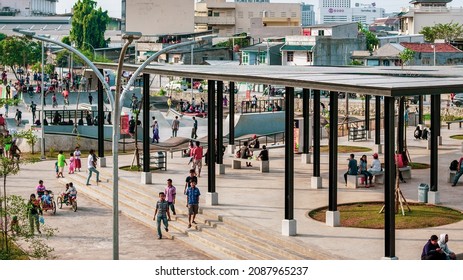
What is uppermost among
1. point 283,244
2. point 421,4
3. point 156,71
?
point 421,4

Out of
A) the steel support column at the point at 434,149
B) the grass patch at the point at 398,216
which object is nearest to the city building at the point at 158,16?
the steel support column at the point at 434,149

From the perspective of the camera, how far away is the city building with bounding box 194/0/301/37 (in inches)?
6821

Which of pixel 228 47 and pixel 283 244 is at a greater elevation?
pixel 228 47

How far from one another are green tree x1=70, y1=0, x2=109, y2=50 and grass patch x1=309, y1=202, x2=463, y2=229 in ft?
390

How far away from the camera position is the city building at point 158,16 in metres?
155

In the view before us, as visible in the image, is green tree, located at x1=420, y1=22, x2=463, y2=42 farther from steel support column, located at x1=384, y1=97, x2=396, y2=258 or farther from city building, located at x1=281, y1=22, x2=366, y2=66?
steel support column, located at x1=384, y1=97, x2=396, y2=258

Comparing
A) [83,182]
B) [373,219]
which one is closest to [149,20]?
[83,182]

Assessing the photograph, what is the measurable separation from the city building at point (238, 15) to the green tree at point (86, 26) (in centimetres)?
2479

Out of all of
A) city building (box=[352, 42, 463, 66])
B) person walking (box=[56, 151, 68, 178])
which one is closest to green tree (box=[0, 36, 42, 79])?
city building (box=[352, 42, 463, 66])

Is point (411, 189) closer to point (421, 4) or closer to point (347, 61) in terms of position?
point (347, 61)

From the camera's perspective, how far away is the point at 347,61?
11825cm

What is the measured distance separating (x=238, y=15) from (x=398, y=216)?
489 ft

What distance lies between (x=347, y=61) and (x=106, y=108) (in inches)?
2125

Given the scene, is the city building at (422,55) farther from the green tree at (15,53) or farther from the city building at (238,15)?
the city building at (238,15)
